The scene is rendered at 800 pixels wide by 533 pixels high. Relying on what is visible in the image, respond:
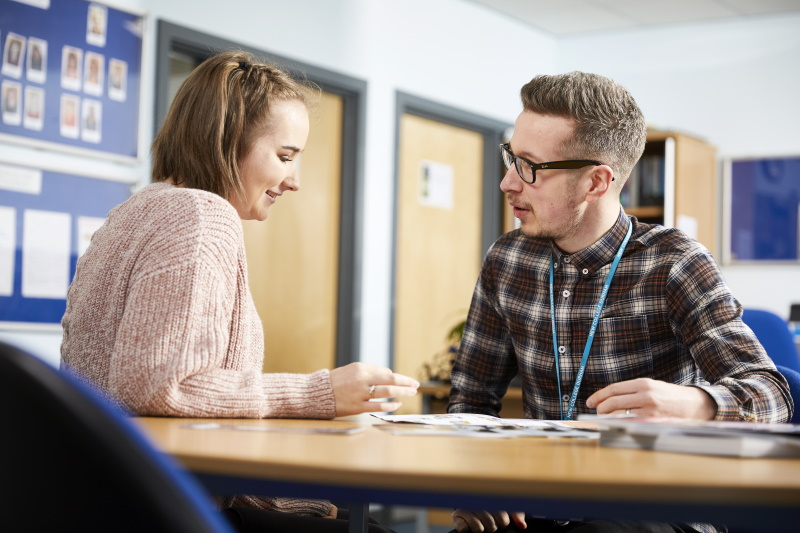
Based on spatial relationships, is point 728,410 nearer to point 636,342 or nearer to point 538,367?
point 636,342

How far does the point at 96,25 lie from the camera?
3.49 m

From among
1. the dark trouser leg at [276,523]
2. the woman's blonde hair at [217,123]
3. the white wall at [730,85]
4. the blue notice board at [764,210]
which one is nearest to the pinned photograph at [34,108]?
the woman's blonde hair at [217,123]

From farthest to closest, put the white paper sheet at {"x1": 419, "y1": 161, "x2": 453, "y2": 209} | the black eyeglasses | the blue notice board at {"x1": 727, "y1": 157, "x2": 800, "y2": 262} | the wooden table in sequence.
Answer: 1. the blue notice board at {"x1": 727, "y1": 157, "x2": 800, "y2": 262}
2. the white paper sheet at {"x1": 419, "y1": 161, "x2": 453, "y2": 209}
3. the black eyeglasses
4. the wooden table

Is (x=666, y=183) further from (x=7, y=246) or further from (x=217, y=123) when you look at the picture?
(x=217, y=123)

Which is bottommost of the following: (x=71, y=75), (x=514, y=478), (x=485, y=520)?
(x=485, y=520)

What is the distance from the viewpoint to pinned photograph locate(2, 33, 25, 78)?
10.5 ft

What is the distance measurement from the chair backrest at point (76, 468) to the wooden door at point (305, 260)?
3696 mm

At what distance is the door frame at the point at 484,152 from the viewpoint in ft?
16.4

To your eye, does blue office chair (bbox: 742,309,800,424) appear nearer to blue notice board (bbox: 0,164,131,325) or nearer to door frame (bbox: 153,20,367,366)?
blue notice board (bbox: 0,164,131,325)

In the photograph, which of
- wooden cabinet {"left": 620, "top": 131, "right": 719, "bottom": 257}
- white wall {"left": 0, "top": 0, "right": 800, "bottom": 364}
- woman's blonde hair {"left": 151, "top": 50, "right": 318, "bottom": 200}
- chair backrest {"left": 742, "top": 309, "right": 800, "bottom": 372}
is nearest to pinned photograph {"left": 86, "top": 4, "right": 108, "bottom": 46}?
white wall {"left": 0, "top": 0, "right": 800, "bottom": 364}

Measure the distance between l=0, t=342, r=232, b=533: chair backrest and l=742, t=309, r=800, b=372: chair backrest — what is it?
6.20ft

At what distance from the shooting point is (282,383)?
1332 millimetres

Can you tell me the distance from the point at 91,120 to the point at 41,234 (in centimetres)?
49

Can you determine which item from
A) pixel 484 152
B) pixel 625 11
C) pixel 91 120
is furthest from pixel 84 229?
pixel 625 11
